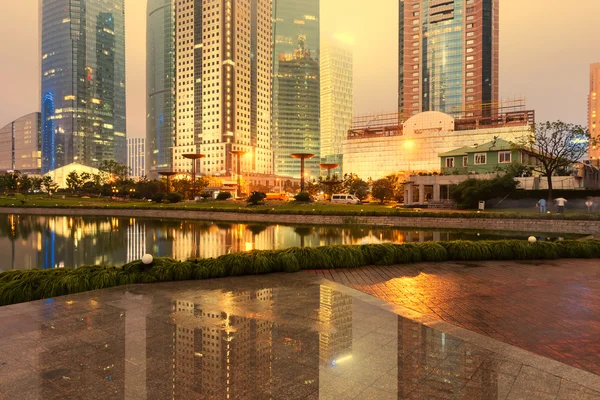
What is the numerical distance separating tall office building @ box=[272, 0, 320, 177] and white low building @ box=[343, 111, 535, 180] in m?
71.5

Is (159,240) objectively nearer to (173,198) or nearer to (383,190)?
(173,198)

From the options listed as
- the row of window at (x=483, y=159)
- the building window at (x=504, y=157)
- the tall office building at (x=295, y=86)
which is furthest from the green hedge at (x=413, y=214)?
the tall office building at (x=295, y=86)

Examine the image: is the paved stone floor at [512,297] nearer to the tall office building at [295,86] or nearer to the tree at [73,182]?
the tree at [73,182]

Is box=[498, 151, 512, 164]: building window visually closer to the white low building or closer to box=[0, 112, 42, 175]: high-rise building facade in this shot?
the white low building

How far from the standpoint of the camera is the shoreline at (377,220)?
90.9 ft

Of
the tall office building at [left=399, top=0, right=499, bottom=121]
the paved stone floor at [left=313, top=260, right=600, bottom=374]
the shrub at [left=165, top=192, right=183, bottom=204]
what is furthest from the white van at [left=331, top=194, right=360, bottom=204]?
the tall office building at [left=399, top=0, right=499, bottom=121]

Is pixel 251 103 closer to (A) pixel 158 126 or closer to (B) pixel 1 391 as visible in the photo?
(A) pixel 158 126

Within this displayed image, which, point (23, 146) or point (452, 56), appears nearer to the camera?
point (452, 56)

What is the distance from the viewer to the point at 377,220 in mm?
33281

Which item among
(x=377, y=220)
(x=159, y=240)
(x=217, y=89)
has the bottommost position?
(x=159, y=240)

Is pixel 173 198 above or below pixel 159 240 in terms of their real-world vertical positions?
above

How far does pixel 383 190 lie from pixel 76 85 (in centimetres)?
15416

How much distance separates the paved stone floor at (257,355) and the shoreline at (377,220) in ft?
85.5

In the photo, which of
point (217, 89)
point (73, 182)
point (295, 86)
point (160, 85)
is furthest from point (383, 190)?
point (160, 85)
